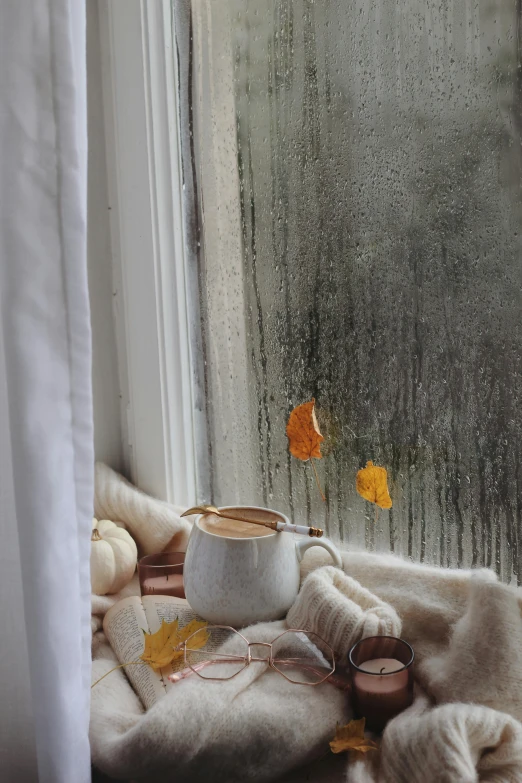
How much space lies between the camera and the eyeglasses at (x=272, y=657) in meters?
0.71

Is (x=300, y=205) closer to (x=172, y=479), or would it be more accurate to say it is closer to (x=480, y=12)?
(x=480, y=12)

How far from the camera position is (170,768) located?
0.61 metres

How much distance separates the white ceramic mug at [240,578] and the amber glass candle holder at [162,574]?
102mm

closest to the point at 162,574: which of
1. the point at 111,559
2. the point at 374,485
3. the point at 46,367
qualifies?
the point at 111,559

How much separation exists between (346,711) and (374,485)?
0.29 meters

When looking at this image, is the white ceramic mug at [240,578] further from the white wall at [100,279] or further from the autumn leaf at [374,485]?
the white wall at [100,279]

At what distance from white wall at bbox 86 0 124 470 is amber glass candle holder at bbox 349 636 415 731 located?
550mm

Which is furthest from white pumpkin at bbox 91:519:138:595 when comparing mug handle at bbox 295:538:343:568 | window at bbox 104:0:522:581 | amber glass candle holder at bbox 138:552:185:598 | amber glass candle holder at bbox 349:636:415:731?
amber glass candle holder at bbox 349:636:415:731

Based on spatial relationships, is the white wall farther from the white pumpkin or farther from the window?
the white pumpkin

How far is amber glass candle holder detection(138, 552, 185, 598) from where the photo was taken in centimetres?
90

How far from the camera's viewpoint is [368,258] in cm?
87

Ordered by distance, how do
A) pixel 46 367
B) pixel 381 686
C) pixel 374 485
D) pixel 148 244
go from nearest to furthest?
pixel 46 367 < pixel 381 686 < pixel 374 485 < pixel 148 244

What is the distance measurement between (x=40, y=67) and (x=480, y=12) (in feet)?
1.56

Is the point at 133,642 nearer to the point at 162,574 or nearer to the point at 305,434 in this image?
the point at 162,574
